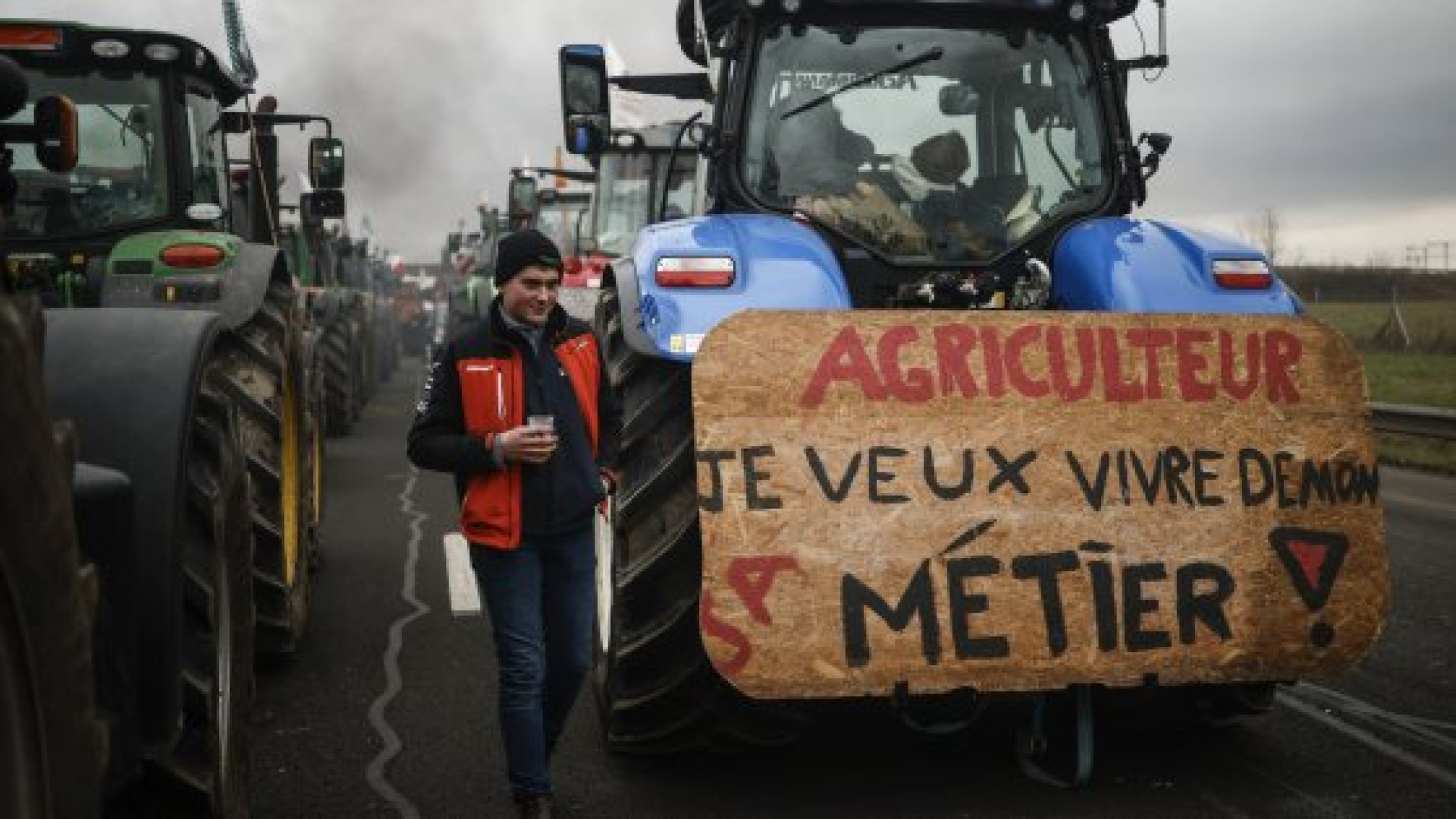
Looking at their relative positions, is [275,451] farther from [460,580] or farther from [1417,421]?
[1417,421]

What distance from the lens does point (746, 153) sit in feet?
19.9

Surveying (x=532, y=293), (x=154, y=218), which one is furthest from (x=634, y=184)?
(x=532, y=293)

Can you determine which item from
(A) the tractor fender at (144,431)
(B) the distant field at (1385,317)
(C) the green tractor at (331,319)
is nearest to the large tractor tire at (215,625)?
(A) the tractor fender at (144,431)

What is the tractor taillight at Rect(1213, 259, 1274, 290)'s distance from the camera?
530 cm

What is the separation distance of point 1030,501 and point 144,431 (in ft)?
7.94

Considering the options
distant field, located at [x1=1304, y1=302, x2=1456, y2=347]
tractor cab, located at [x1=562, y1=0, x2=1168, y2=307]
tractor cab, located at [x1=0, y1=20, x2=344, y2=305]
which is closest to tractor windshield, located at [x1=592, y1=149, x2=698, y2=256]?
tractor cab, located at [x1=0, y1=20, x2=344, y2=305]

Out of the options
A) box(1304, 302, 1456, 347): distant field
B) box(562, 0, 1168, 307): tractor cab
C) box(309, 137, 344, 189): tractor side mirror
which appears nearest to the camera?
box(562, 0, 1168, 307): tractor cab

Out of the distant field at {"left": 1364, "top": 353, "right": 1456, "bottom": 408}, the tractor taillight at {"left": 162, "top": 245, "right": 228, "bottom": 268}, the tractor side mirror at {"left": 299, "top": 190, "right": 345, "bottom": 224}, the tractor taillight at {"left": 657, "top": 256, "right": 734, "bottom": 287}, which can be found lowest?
the distant field at {"left": 1364, "top": 353, "right": 1456, "bottom": 408}

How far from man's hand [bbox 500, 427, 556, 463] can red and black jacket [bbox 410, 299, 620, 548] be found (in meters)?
0.06

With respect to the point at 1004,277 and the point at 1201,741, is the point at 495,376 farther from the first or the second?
the point at 1201,741

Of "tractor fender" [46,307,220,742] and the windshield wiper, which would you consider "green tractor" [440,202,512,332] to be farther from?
"tractor fender" [46,307,220,742]

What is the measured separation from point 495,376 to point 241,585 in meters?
1.01

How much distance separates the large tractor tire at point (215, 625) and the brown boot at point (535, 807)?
834 mm

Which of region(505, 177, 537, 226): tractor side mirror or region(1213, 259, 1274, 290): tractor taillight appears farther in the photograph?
region(505, 177, 537, 226): tractor side mirror
